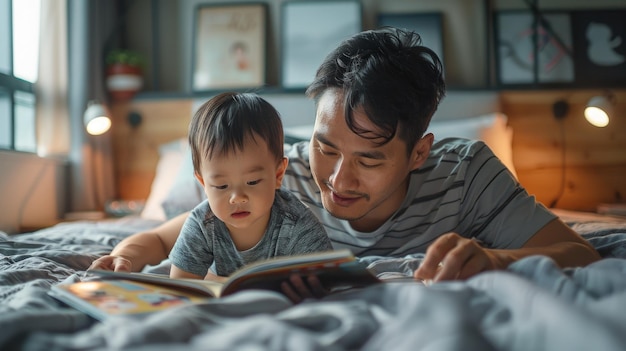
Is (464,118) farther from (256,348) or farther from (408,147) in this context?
(256,348)

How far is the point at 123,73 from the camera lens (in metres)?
3.21

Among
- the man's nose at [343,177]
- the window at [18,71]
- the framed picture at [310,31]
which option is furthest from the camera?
the framed picture at [310,31]

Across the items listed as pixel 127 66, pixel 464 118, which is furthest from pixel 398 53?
pixel 127 66

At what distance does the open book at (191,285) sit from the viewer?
0.80 meters

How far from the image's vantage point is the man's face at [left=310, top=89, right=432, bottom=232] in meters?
1.30

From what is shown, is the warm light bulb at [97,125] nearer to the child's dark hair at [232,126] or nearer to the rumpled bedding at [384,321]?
the child's dark hair at [232,126]

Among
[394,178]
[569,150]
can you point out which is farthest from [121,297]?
[569,150]

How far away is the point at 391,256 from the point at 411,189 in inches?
6.5

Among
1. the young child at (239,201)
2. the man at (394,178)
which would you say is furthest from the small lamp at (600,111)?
the young child at (239,201)

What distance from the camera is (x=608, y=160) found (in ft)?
10.3

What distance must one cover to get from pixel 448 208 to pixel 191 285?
75 cm

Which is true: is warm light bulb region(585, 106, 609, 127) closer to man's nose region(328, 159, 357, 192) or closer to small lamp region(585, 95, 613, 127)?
small lamp region(585, 95, 613, 127)

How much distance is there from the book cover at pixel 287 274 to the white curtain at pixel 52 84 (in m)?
2.19

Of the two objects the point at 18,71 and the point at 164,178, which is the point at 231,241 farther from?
the point at 18,71
